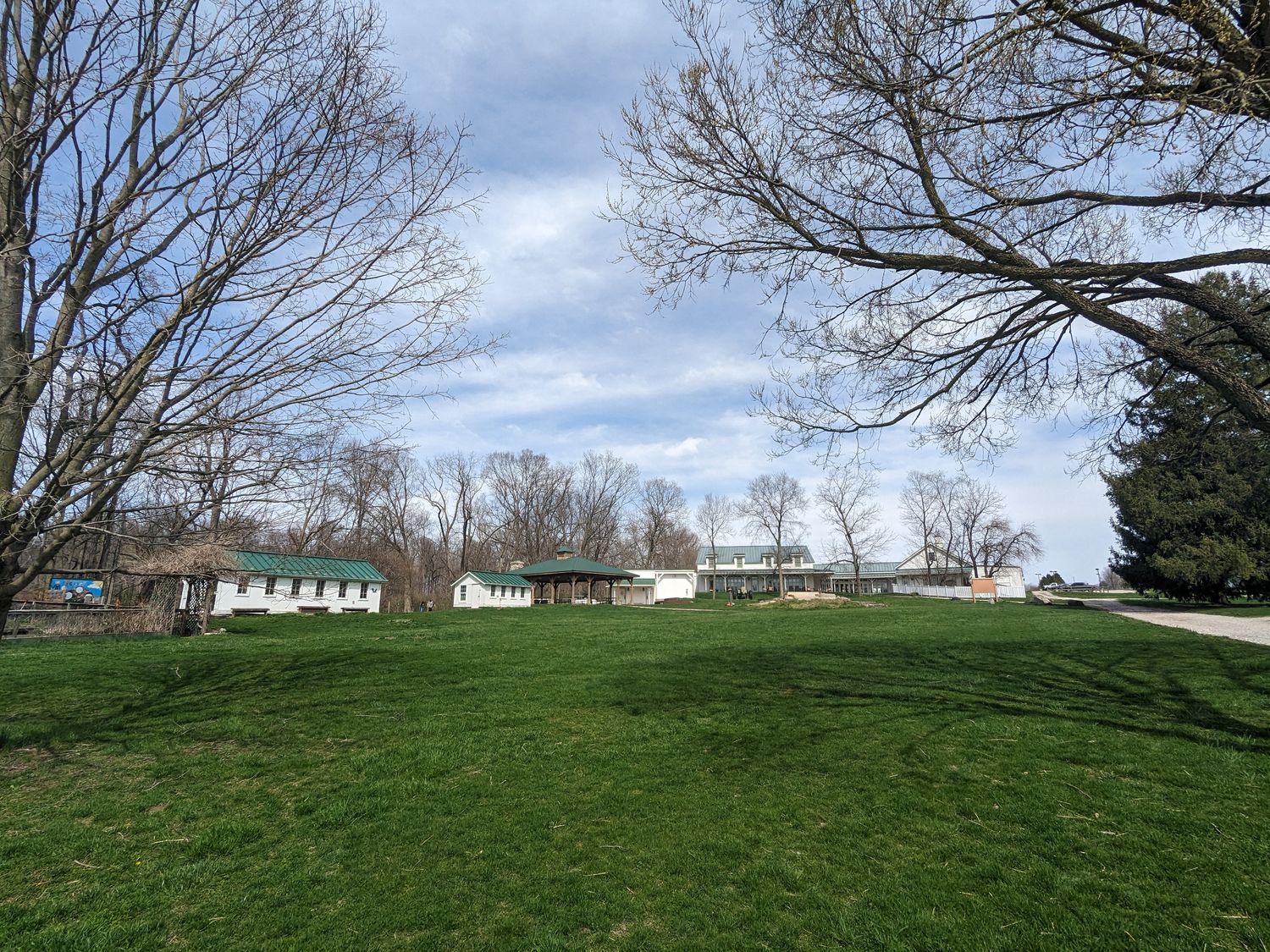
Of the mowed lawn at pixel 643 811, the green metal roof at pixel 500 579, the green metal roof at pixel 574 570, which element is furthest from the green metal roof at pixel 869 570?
the mowed lawn at pixel 643 811

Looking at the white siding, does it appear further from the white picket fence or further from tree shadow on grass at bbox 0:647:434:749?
the white picket fence

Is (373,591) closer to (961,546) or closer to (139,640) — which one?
(139,640)

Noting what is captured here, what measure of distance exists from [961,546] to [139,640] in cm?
7499

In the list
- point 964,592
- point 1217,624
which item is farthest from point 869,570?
point 1217,624

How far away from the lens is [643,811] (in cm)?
505

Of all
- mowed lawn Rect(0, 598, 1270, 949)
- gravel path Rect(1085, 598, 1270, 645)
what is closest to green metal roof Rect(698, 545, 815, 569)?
gravel path Rect(1085, 598, 1270, 645)

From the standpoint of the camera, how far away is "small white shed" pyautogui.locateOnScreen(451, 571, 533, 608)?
3984 cm

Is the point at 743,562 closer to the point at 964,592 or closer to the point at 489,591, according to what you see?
the point at 964,592

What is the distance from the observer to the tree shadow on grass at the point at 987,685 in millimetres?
7234

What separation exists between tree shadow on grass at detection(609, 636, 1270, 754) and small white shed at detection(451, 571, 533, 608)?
28439 millimetres

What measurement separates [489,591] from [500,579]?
1534 mm

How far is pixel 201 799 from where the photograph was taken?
211 inches

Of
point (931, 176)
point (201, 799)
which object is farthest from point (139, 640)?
point (931, 176)

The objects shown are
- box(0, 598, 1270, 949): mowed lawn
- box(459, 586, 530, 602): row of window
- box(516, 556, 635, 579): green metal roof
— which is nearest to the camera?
box(0, 598, 1270, 949): mowed lawn
